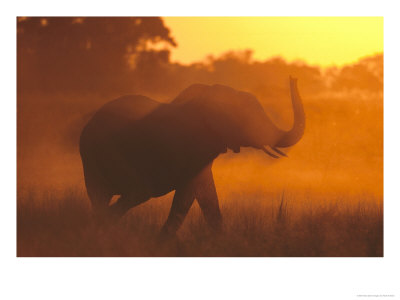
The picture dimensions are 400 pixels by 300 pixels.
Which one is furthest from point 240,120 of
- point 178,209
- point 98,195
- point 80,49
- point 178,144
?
point 80,49

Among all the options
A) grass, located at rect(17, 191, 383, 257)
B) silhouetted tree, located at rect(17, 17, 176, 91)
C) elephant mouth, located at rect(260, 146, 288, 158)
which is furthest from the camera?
silhouetted tree, located at rect(17, 17, 176, 91)

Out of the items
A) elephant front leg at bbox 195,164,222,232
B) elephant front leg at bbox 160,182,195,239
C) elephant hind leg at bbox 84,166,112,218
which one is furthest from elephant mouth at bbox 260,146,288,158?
elephant hind leg at bbox 84,166,112,218

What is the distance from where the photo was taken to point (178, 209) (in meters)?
5.46

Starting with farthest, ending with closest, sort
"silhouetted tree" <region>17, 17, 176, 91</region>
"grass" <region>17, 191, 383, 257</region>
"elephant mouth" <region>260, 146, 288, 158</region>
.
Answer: "silhouetted tree" <region>17, 17, 176, 91</region> → "grass" <region>17, 191, 383, 257</region> → "elephant mouth" <region>260, 146, 288, 158</region>

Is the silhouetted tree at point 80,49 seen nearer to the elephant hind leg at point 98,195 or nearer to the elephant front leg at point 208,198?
the elephant hind leg at point 98,195

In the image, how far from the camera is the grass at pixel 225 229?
18.1 feet

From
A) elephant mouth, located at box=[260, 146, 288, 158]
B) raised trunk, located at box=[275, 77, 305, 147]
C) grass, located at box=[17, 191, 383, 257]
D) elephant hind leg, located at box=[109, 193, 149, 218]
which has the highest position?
raised trunk, located at box=[275, 77, 305, 147]

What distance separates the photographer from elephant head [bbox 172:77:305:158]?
17.7ft

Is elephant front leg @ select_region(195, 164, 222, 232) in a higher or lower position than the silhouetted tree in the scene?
lower

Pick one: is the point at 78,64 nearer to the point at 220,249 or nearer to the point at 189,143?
the point at 189,143

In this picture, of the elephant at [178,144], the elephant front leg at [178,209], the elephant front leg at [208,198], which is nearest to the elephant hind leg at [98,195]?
the elephant at [178,144]

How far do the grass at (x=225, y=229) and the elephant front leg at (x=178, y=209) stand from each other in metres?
0.08

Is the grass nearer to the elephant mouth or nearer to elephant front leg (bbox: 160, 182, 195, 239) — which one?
elephant front leg (bbox: 160, 182, 195, 239)

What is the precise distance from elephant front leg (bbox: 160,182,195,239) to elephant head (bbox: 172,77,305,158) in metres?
0.59
